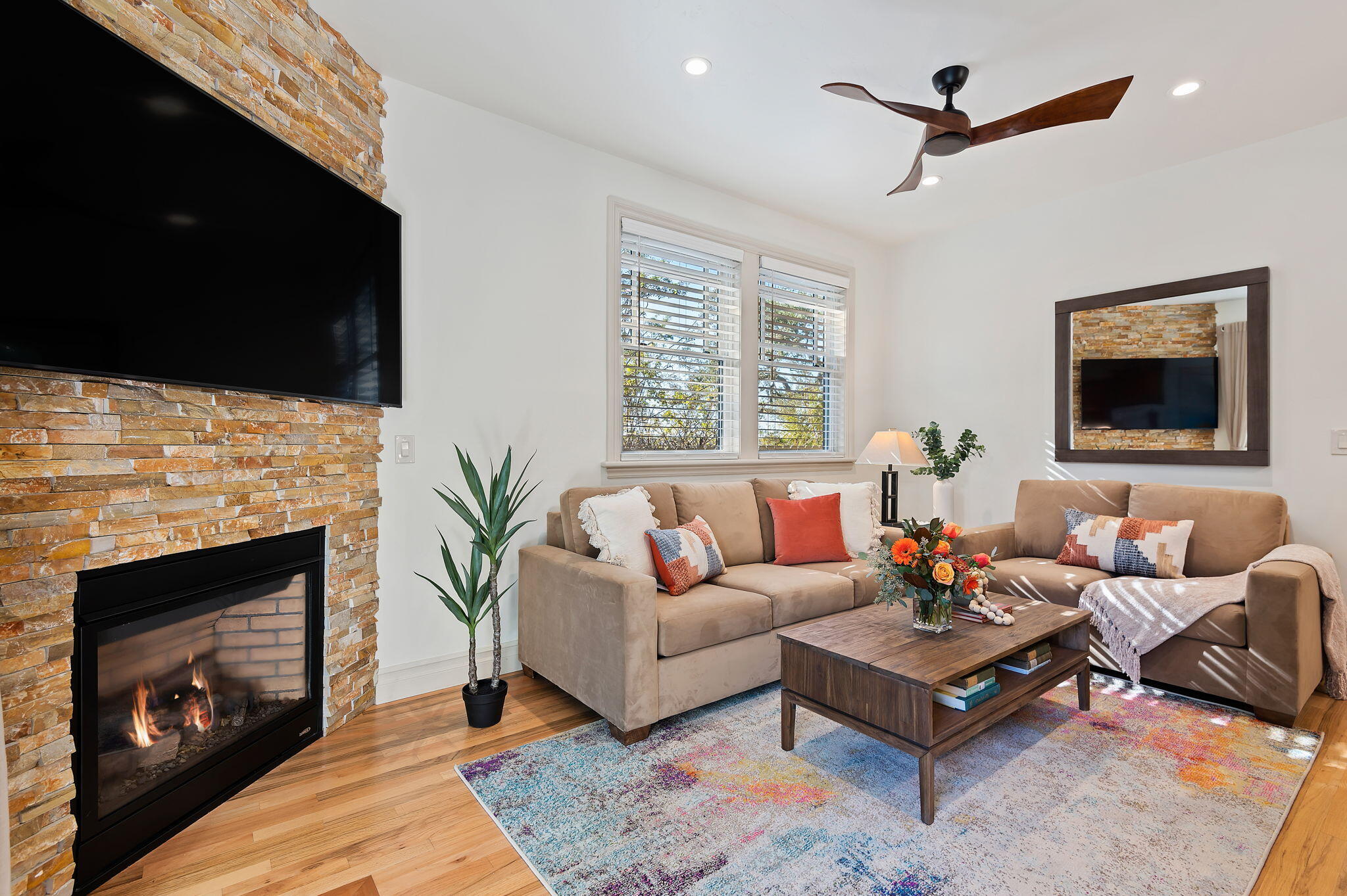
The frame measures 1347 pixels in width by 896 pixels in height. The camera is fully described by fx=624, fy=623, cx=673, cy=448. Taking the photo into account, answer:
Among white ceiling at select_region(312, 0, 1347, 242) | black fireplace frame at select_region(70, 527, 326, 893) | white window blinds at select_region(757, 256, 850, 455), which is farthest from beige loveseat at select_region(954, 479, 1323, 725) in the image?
black fireplace frame at select_region(70, 527, 326, 893)

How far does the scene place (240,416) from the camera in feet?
6.81

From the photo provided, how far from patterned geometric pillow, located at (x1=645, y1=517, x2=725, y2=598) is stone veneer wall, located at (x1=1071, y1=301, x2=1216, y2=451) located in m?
2.79

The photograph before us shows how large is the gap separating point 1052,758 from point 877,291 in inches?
154

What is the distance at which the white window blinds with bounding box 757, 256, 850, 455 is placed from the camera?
4527mm

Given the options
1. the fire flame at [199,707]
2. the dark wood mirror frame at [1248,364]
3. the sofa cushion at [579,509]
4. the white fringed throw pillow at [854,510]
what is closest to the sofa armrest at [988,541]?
the white fringed throw pillow at [854,510]

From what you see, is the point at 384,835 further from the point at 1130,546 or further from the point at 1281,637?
the point at 1130,546

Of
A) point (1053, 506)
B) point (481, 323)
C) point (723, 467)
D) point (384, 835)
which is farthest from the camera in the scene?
point (723, 467)

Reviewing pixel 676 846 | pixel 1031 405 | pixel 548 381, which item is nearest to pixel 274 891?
pixel 676 846

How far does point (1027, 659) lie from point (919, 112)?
7.30 ft

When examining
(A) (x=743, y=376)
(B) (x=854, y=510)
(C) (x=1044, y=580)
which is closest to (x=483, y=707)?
(B) (x=854, y=510)

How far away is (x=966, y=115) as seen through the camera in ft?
8.71

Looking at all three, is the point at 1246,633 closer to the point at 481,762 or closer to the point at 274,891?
the point at 481,762

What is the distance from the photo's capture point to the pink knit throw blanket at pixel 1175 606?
272cm

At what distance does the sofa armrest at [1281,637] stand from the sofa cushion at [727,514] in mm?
2181
